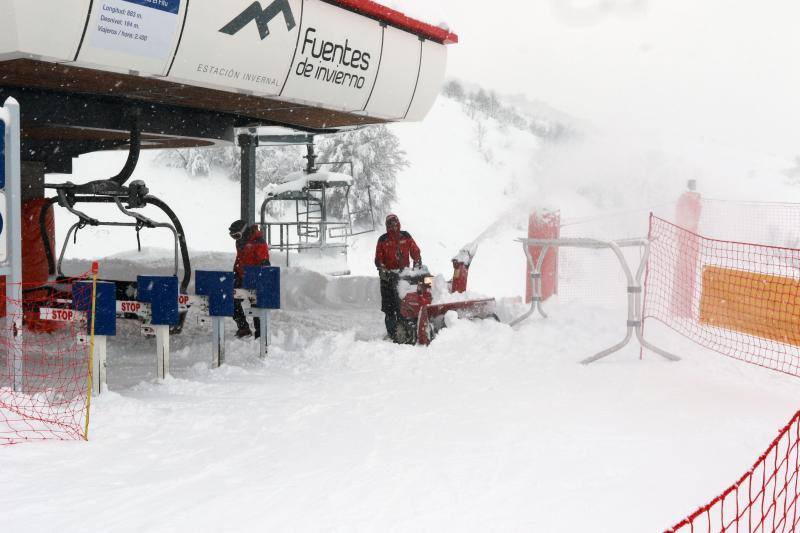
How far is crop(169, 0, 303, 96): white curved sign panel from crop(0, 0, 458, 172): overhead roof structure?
0.04 ft

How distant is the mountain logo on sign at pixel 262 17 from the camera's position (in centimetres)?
775

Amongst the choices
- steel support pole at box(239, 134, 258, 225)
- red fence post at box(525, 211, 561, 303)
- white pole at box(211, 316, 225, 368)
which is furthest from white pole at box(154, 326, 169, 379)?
red fence post at box(525, 211, 561, 303)

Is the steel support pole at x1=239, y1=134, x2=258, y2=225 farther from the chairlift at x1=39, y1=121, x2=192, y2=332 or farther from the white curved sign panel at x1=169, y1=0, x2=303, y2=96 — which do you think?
the white curved sign panel at x1=169, y1=0, x2=303, y2=96

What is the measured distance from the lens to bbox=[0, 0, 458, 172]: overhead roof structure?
6469 millimetres

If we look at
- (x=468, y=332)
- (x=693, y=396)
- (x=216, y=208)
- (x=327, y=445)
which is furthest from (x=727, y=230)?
(x=216, y=208)

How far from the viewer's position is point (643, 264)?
330 inches

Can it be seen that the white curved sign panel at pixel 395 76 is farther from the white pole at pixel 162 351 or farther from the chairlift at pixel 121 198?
the white pole at pixel 162 351

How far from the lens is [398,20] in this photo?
9719mm

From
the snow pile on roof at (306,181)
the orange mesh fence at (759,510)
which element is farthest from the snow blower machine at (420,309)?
the snow pile on roof at (306,181)

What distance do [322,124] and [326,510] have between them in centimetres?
865

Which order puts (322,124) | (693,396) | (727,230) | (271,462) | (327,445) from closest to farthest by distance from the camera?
(271,462) → (327,445) → (693,396) → (322,124) → (727,230)

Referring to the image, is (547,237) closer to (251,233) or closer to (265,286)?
(251,233)

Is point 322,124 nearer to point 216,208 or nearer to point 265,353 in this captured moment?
point 265,353

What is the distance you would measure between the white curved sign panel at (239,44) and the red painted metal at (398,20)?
0.84 meters
